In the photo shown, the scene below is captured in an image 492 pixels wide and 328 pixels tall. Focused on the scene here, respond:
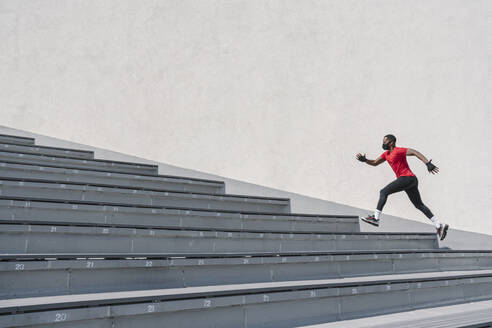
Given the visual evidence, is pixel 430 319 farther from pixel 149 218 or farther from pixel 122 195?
pixel 122 195

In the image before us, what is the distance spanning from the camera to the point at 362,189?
5680mm

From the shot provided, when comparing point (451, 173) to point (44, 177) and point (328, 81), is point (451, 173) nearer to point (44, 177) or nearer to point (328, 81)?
point (328, 81)

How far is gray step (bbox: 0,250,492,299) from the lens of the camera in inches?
78.6

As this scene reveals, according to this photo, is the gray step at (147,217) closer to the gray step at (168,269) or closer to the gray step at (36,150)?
the gray step at (168,269)

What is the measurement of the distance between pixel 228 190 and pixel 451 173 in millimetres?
2997

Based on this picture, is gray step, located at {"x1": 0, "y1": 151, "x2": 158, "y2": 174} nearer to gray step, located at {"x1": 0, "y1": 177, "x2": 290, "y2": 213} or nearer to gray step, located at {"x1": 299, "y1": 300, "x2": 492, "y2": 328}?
gray step, located at {"x1": 0, "y1": 177, "x2": 290, "y2": 213}

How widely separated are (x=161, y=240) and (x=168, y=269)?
0.45 meters

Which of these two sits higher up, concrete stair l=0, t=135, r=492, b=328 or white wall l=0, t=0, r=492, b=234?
white wall l=0, t=0, r=492, b=234

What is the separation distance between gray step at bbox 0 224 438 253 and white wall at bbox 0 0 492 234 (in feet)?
6.59

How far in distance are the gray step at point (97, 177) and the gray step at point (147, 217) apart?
970 mm

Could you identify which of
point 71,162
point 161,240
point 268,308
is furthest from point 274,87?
point 268,308

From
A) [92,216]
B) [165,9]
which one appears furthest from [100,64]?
[92,216]

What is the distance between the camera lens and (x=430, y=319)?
99.7 inches

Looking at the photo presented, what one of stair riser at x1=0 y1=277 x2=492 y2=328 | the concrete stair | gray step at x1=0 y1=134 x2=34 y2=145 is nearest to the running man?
the concrete stair
